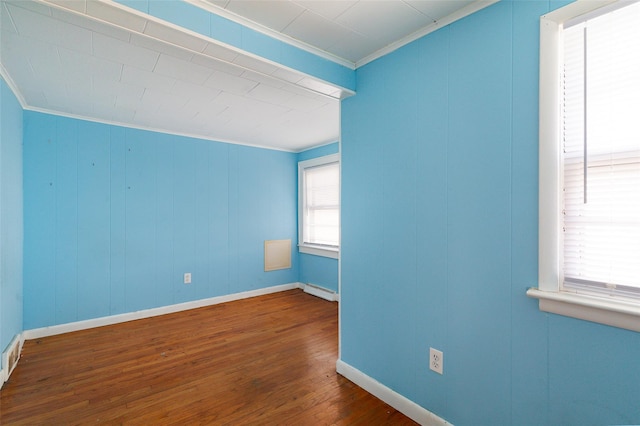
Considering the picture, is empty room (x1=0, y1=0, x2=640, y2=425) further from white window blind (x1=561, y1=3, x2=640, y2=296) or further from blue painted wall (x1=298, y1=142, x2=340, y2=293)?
blue painted wall (x1=298, y1=142, x2=340, y2=293)

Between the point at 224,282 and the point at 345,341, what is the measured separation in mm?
2470

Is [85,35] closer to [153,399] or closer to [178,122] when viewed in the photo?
[178,122]

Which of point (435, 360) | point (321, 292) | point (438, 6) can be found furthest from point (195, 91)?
point (321, 292)

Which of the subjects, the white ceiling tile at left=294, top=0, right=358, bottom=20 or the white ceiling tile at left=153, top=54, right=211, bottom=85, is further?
the white ceiling tile at left=153, top=54, right=211, bottom=85

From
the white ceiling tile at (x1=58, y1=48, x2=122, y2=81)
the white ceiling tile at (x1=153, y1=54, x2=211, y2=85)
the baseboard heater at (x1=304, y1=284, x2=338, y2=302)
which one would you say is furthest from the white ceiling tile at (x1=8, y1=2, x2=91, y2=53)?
the baseboard heater at (x1=304, y1=284, x2=338, y2=302)

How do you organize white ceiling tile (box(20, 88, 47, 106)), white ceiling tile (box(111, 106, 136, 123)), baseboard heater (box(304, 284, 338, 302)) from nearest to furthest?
white ceiling tile (box(20, 88, 47, 106))
white ceiling tile (box(111, 106, 136, 123))
baseboard heater (box(304, 284, 338, 302))

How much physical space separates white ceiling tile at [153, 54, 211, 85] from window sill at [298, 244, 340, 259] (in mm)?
2783

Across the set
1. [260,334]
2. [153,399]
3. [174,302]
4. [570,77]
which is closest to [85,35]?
[153,399]

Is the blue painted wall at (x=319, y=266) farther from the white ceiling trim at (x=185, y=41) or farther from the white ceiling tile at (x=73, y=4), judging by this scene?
the white ceiling tile at (x=73, y=4)

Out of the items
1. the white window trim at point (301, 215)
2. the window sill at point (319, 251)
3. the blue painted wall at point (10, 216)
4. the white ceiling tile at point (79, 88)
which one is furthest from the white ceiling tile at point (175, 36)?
the window sill at point (319, 251)

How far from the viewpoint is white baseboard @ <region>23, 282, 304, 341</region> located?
3.07 metres

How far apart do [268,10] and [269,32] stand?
0.18 m

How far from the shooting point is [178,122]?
345cm

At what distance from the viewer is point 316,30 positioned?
1.80m
